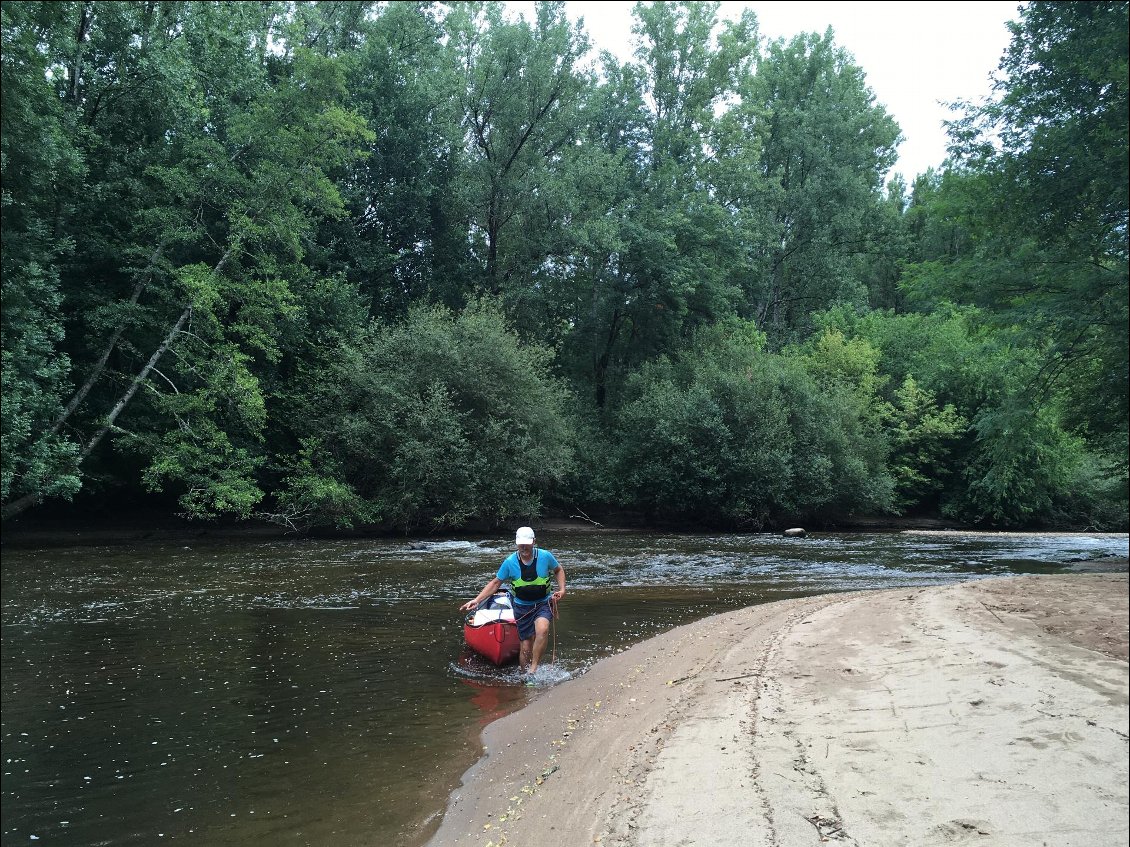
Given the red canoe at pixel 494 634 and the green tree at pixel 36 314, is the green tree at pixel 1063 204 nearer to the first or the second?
the red canoe at pixel 494 634

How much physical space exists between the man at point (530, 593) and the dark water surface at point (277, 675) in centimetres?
44

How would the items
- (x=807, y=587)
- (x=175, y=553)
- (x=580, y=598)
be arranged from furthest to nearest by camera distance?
(x=175, y=553)
(x=807, y=587)
(x=580, y=598)

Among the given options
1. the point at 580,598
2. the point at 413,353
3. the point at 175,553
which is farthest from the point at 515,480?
the point at 580,598

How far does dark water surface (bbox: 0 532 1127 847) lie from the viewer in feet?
16.2

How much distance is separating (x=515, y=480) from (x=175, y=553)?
400 inches

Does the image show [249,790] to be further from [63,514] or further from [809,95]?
[809,95]

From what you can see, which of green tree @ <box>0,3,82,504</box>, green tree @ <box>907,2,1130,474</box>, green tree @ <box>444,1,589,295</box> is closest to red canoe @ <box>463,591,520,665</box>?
green tree @ <box>907,2,1130,474</box>

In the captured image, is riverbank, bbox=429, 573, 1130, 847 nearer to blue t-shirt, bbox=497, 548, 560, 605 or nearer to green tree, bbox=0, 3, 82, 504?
blue t-shirt, bbox=497, 548, 560, 605

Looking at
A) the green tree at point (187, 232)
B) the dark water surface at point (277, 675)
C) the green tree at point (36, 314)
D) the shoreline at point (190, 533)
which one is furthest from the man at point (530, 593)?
the shoreline at point (190, 533)

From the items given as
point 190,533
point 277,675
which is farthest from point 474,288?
point 277,675

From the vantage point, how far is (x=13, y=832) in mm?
4617

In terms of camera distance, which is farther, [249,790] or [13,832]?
[249,790]

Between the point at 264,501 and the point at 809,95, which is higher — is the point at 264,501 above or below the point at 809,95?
below

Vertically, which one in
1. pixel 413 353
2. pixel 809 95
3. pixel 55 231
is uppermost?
pixel 809 95
